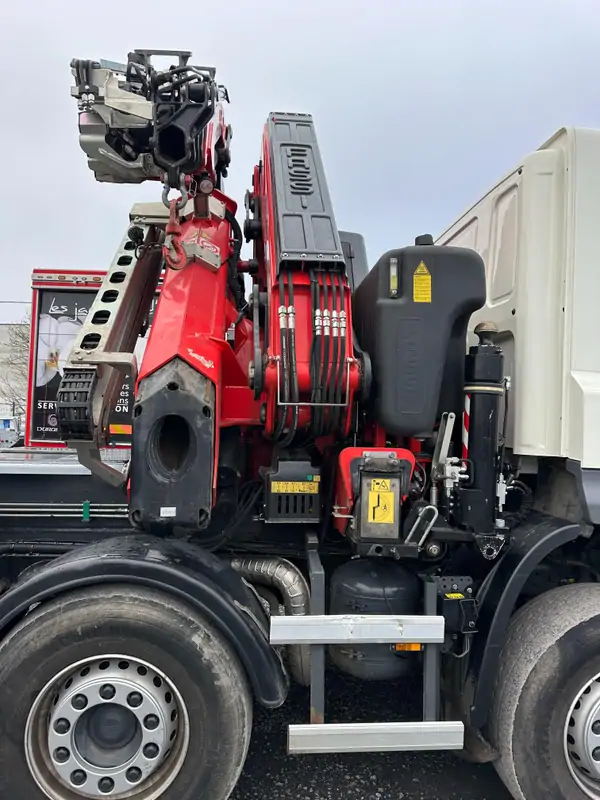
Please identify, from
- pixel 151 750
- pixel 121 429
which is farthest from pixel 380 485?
pixel 121 429

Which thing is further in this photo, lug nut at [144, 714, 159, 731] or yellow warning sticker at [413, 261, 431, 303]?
yellow warning sticker at [413, 261, 431, 303]

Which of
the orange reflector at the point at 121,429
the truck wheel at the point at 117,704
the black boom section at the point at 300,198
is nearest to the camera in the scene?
the truck wheel at the point at 117,704

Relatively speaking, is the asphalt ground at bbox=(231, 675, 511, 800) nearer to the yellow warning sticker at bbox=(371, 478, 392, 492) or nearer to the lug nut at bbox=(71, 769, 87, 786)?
the lug nut at bbox=(71, 769, 87, 786)

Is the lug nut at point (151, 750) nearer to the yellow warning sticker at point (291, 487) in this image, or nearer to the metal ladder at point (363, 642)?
the metal ladder at point (363, 642)

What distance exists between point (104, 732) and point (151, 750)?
0.72ft

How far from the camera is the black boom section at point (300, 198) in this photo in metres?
2.79

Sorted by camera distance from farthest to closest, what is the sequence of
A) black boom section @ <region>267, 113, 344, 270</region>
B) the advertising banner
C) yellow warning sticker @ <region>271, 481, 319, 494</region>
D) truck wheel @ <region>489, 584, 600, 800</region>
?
1. the advertising banner
2. yellow warning sticker @ <region>271, 481, 319, 494</region>
3. black boom section @ <region>267, 113, 344, 270</region>
4. truck wheel @ <region>489, 584, 600, 800</region>

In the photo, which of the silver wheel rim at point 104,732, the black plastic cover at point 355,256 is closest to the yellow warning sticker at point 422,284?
the black plastic cover at point 355,256

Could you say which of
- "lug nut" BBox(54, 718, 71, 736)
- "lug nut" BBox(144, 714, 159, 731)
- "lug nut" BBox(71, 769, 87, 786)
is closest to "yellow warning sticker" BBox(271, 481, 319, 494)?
"lug nut" BBox(144, 714, 159, 731)

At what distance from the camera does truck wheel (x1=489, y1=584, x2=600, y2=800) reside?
8.61ft

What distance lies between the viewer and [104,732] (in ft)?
8.32

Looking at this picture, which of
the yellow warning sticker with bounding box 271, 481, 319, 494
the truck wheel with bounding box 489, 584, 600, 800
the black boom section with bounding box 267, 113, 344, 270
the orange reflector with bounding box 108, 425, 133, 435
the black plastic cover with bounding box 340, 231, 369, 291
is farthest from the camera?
the orange reflector with bounding box 108, 425, 133, 435

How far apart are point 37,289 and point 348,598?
5.55 metres

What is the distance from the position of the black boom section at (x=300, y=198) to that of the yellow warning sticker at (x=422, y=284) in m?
0.38
